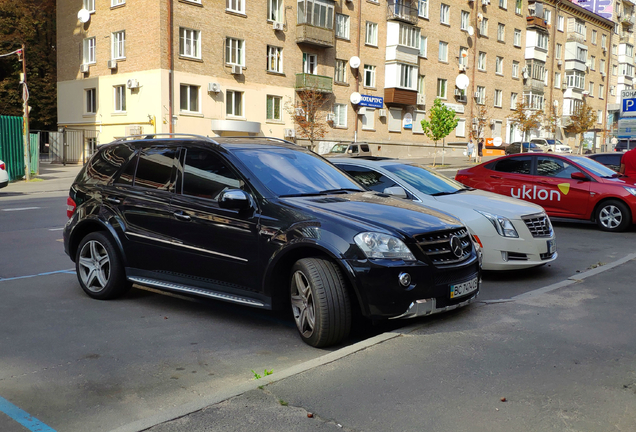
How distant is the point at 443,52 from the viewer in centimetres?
5056

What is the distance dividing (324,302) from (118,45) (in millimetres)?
33598

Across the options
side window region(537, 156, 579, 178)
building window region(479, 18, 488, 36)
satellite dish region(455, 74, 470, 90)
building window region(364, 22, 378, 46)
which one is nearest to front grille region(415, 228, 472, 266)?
side window region(537, 156, 579, 178)

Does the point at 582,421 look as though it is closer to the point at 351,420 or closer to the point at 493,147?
the point at 351,420

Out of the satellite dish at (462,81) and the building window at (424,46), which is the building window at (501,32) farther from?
the building window at (424,46)

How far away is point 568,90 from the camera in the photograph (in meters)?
66.8

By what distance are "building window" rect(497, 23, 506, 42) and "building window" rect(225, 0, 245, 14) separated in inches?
1155

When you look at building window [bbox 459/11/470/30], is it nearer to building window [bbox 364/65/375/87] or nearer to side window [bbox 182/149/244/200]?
building window [bbox 364/65/375/87]

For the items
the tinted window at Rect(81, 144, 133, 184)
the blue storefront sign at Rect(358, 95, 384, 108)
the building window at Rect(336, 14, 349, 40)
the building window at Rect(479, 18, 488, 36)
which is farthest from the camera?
the building window at Rect(479, 18, 488, 36)

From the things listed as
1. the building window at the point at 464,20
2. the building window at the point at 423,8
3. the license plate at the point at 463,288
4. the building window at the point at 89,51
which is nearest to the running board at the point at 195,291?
the license plate at the point at 463,288

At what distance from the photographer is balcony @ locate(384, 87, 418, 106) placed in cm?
4512

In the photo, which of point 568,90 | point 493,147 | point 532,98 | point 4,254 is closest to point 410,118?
point 493,147

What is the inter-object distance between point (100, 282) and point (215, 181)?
6.02 ft

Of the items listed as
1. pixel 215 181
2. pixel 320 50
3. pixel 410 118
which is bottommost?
pixel 215 181

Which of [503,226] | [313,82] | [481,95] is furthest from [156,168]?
[481,95]
